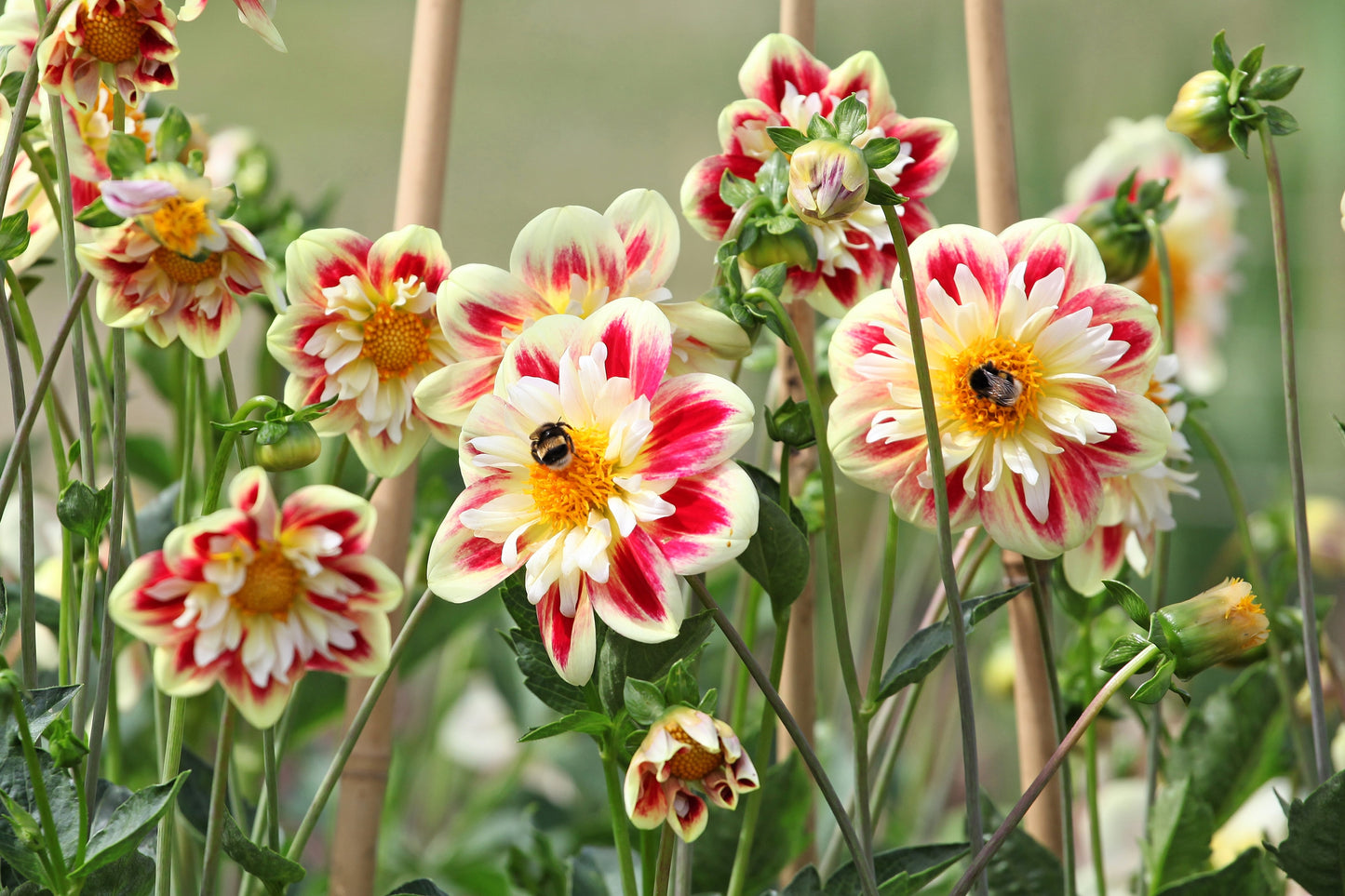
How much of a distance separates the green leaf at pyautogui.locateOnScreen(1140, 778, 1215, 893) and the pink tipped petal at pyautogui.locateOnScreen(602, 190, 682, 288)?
0.90 ft

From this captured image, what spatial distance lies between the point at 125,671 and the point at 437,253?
31 centimetres

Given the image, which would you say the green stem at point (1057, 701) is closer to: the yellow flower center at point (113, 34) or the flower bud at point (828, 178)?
the flower bud at point (828, 178)

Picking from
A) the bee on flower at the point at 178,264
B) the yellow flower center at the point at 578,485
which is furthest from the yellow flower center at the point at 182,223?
the yellow flower center at the point at 578,485

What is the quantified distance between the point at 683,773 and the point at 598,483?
7cm

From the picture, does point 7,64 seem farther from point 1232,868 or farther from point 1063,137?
point 1063,137

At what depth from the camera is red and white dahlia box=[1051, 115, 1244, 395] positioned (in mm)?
545

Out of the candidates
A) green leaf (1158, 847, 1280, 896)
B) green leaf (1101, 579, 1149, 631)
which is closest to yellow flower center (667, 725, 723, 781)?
green leaf (1101, 579, 1149, 631)

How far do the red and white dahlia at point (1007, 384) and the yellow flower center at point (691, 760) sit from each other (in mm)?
83

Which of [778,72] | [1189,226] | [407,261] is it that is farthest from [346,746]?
[1189,226]

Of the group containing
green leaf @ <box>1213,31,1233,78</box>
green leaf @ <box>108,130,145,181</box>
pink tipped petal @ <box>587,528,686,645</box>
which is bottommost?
pink tipped petal @ <box>587,528,686,645</box>

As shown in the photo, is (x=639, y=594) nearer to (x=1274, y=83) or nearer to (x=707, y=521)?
(x=707, y=521)

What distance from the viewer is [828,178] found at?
0.25 meters

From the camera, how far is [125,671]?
20.2 inches

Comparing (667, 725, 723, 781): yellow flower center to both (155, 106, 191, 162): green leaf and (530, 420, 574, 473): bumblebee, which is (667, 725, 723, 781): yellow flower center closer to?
(530, 420, 574, 473): bumblebee
